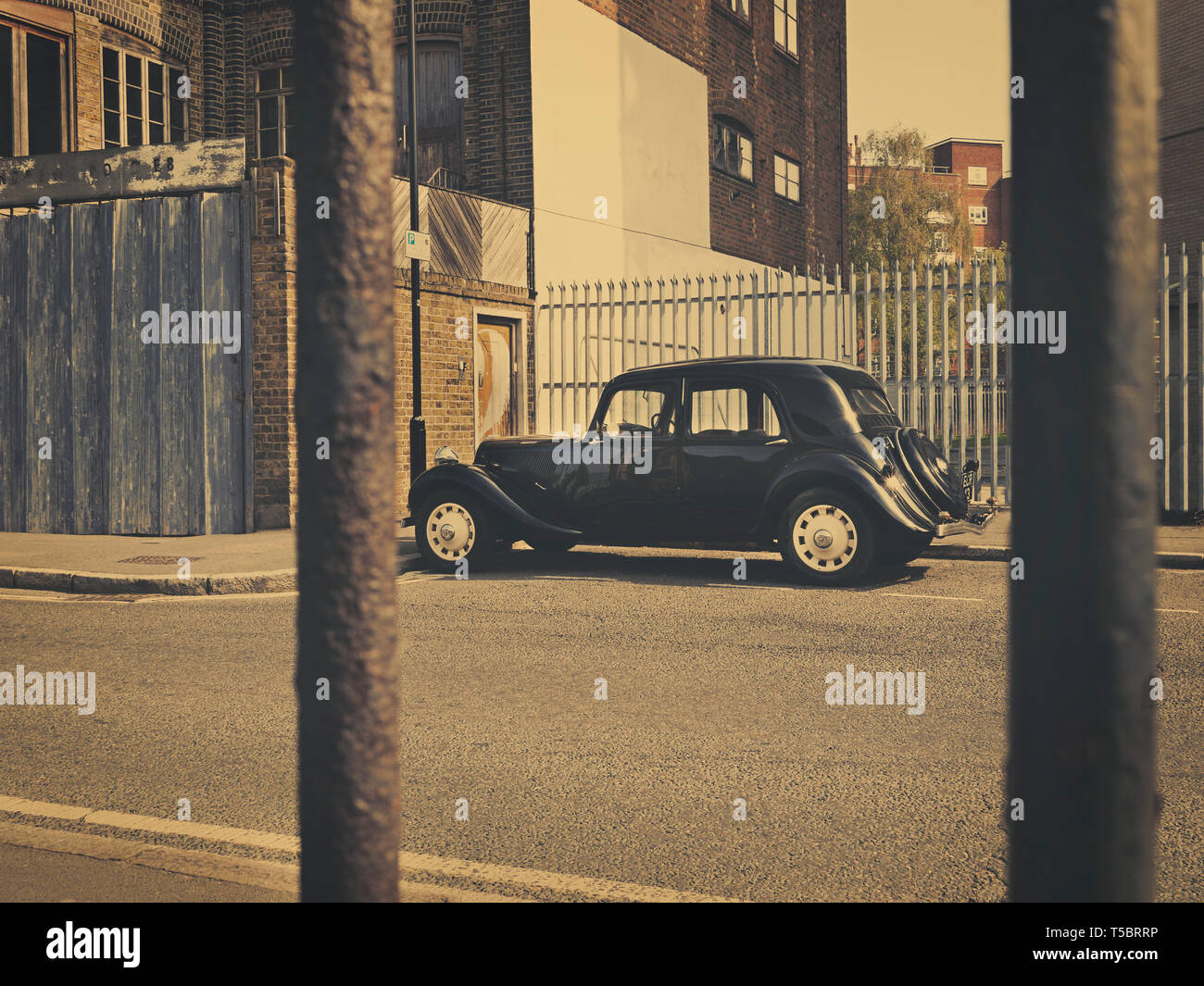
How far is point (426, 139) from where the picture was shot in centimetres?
1898

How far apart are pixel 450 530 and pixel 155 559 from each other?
10.2ft

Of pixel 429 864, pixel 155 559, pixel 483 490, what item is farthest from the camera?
pixel 155 559

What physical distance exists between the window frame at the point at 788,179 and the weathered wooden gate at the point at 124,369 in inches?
634

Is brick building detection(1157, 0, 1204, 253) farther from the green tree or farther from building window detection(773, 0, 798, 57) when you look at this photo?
the green tree

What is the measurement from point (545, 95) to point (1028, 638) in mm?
18342

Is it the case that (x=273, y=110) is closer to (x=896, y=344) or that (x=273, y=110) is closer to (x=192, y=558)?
(x=192, y=558)

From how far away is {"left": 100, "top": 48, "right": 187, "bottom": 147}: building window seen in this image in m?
17.8

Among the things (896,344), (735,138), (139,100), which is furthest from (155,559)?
(735,138)

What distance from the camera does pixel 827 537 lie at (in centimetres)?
930

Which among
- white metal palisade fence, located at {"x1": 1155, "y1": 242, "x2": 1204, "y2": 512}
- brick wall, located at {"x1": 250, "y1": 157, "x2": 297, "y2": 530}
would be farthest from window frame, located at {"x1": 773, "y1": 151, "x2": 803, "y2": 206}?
brick wall, located at {"x1": 250, "y1": 157, "x2": 297, "y2": 530}

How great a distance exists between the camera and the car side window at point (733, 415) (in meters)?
9.69

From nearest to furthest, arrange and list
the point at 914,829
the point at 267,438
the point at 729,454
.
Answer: the point at 914,829 < the point at 729,454 < the point at 267,438
